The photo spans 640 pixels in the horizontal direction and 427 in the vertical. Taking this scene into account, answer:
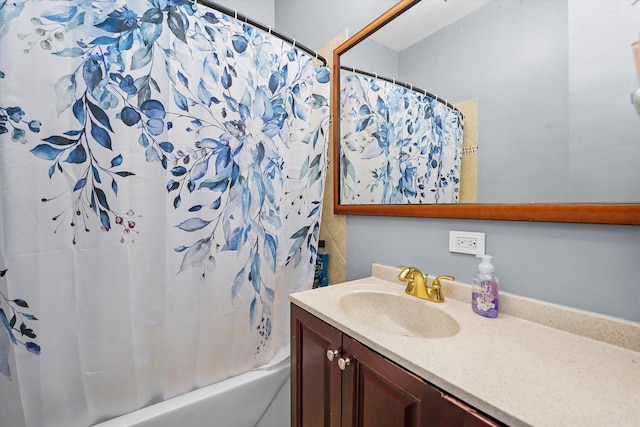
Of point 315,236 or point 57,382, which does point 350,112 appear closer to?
point 315,236

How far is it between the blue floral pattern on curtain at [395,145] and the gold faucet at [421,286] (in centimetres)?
28

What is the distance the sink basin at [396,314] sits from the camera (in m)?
0.85

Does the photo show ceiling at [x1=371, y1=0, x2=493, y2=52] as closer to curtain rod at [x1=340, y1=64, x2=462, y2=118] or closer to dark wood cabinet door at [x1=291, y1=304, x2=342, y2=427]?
curtain rod at [x1=340, y1=64, x2=462, y2=118]

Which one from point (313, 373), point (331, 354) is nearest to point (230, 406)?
point (313, 373)

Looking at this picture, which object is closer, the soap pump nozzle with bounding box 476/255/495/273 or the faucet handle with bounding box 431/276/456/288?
the soap pump nozzle with bounding box 476/255/495/273

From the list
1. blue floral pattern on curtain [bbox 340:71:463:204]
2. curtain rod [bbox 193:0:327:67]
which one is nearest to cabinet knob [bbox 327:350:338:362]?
blue floral pattern on curtain [bbox 340:71:463:204]

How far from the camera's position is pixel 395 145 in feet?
3.89

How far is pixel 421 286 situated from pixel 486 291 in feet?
0.68

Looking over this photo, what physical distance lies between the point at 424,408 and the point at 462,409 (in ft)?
0.27

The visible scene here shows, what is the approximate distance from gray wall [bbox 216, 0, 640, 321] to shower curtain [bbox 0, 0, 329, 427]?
1.51 feet

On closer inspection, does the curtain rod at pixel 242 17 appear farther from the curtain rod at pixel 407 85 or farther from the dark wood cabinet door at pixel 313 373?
the dark wood cabinet door at pixel 313 373

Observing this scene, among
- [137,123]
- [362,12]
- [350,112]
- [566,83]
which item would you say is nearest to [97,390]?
[137,123]

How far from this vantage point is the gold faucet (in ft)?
2.96

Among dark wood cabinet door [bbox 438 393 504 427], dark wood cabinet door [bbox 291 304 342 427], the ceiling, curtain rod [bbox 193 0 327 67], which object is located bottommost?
dark wood cabinet door [bbox 291 304 342 427]
